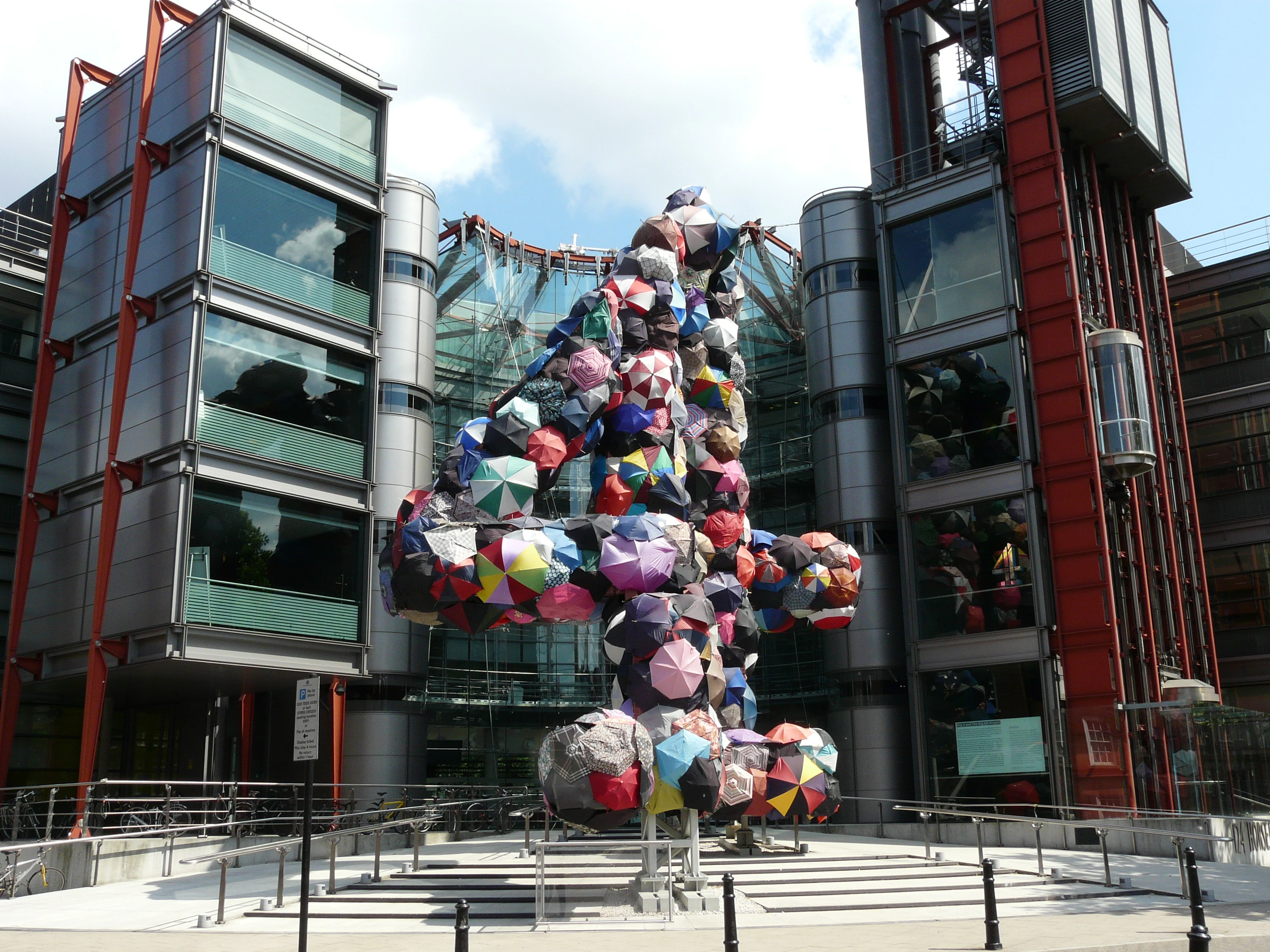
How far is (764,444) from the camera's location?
1425 inches

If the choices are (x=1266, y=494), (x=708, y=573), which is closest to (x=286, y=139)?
(x=708, y=573)

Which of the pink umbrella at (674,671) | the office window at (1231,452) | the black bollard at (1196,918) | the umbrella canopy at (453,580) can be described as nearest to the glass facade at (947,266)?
the office window at (1231,452)

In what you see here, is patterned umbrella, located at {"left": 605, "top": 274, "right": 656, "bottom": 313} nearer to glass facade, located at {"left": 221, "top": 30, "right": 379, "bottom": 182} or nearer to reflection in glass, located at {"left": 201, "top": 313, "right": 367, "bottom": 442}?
reflection in glass, located at {"left": 201, "top": 313, "right": 367, "bottom": 442}

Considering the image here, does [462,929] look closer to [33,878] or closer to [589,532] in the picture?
[589,532]

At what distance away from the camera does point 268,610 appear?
24469 mm

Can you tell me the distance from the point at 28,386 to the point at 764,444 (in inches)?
820

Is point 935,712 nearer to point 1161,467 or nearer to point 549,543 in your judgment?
point 1161,467

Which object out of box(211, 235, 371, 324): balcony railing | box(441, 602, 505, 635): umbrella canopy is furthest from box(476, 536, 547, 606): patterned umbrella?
box(211, 235, 371, 324): balcony railing

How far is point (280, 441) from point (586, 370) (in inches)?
484

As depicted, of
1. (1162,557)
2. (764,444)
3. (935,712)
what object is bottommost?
(935,712)

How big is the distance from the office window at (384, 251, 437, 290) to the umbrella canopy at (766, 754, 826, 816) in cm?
2037

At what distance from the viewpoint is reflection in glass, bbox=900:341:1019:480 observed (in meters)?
28.7

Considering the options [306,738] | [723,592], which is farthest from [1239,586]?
[306,738]

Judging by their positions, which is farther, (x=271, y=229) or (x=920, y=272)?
(x=920, y=272)
